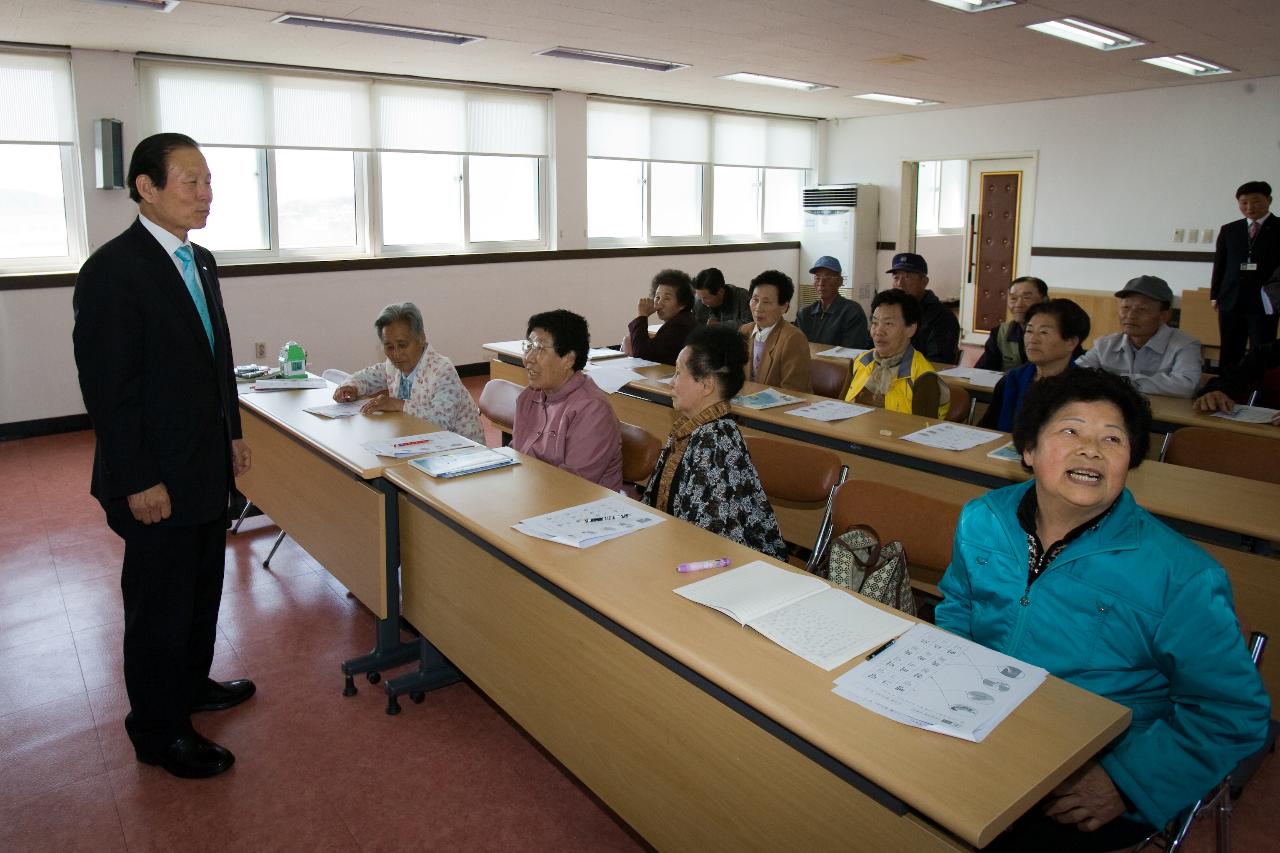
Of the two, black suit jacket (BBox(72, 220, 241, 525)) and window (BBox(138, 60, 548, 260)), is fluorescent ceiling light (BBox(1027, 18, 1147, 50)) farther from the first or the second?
black suit jacket (BBox(72, 220, 241, 525))

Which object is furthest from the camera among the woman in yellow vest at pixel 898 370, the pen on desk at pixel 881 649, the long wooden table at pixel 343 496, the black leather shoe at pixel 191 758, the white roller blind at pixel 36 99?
the white roller blind at pixel 36 99

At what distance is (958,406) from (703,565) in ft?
8.19

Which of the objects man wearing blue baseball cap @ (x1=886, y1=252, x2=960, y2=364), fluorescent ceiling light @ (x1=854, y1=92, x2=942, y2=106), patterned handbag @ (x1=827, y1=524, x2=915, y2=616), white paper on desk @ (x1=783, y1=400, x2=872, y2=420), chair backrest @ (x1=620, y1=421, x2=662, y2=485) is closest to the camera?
patterned handbag @ (x1=827, y1=524, x2=915, y2=616)

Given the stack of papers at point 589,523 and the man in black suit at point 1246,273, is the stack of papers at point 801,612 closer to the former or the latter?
the stack of papers at point 589,523

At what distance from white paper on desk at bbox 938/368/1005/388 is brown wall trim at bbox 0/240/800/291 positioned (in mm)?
4878

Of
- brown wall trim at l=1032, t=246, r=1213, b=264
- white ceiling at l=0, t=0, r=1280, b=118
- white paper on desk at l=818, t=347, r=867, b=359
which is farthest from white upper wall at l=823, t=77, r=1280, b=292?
white paper on desk at l=818, t=347, r=867, b=359

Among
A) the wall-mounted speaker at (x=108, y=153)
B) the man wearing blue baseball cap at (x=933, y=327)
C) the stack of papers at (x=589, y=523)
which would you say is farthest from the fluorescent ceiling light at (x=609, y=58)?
the stack of papers at (x=589, y=523)

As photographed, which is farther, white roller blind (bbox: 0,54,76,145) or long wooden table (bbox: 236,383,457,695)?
white roller blind (bbox: 0,54,76,145)

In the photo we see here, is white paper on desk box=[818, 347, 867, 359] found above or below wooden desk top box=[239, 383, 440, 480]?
above

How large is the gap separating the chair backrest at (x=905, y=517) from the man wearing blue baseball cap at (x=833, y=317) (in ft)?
11.3

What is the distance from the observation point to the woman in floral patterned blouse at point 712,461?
2.61 m

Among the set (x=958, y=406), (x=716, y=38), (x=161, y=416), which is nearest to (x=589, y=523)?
(x=161, y=416)

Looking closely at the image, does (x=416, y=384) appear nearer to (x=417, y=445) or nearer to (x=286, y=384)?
(x=417, y=445)

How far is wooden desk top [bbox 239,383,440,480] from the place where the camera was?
304 cm
